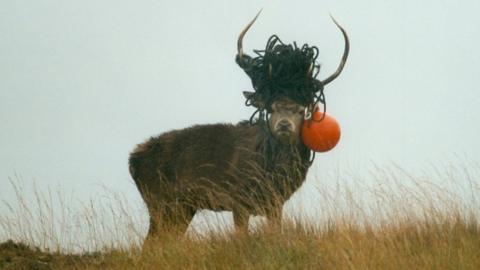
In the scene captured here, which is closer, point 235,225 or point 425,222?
point 425,222

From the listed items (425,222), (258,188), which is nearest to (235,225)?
(258,188)

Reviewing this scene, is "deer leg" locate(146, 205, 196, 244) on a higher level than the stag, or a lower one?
lower

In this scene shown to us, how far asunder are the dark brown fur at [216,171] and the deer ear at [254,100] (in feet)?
0.70

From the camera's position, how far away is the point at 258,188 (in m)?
11.6

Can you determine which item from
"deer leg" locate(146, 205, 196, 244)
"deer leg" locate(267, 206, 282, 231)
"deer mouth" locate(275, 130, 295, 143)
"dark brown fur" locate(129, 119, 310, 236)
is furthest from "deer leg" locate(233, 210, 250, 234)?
"deer mouth" locate(275, 130, 295, 143)

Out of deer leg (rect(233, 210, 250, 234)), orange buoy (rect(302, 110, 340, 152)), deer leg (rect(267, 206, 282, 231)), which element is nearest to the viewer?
deer leg (rect(267, 206, 282, 231))

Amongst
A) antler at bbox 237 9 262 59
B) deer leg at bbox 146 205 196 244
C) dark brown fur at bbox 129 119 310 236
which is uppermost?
antler at bbox 237 9 262 59

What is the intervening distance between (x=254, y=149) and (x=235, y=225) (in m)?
1.59

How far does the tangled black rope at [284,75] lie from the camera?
1175 centimetres

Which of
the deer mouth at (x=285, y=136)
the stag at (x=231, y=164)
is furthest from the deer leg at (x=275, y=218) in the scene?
the deer mouth at (x=285, y=136)

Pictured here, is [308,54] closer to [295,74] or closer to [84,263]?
[295,74]

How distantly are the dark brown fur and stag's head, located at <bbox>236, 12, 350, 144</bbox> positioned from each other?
10.1 inches

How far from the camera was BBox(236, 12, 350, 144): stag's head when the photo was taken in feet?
38.3

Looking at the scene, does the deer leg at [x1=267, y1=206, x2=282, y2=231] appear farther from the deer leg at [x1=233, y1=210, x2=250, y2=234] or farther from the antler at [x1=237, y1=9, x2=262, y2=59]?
the antler at [x1=237, y1=9, x2=262, y2=59]
